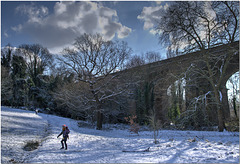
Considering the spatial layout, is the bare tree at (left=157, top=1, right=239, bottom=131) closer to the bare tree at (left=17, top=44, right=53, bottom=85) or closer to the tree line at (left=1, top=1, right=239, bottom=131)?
the tree line at (left=1, top=1, right=239, bottom=131)

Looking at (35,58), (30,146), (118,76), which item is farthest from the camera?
(35,58)

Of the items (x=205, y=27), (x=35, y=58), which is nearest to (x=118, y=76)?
(x=205, y=27)

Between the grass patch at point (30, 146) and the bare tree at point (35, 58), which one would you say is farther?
the bare tree at point (35, 58)

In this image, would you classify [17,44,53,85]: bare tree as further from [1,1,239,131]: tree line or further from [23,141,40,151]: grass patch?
[23,141,40,151]: grass patch

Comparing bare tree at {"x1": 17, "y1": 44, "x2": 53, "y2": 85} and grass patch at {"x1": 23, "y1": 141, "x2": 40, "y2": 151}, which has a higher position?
bare tree at {"x1": 17, "y1": 44, "x2": 53, "y2": 85}

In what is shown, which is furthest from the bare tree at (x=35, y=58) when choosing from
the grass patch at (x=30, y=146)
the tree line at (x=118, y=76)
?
the grass patch at (x=30, y=146)

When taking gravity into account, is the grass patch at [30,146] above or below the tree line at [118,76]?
below

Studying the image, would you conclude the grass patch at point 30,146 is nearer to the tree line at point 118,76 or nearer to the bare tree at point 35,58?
the tree line at point 118,76

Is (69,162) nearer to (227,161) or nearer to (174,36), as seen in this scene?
(227,161)

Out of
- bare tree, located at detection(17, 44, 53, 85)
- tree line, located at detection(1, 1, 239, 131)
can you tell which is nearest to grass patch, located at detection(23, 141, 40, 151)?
tree line, located at detection(1, 1, 239, 131)

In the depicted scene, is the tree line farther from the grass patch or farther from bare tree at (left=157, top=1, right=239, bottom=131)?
the grass patch

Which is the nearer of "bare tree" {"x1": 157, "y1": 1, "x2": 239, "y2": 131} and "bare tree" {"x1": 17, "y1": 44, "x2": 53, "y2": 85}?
"bare tree" {"x1": 157, "y1": 1, "x2": 239, "y2": 131}

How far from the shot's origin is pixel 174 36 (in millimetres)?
12047

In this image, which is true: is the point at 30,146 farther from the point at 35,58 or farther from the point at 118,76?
the point at 35,58
